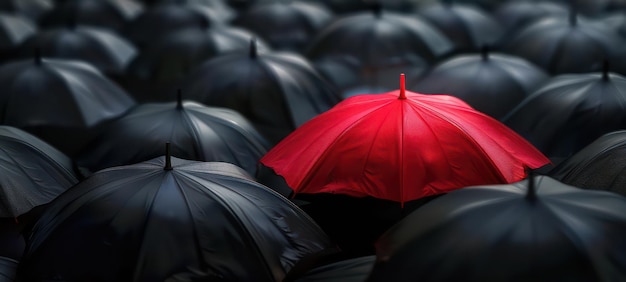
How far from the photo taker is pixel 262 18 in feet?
35.5

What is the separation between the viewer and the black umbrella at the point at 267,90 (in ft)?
23.2

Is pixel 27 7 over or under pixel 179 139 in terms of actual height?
over

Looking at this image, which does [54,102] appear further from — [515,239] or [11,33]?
[515,239]

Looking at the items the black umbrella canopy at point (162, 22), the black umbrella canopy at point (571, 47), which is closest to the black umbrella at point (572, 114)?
Result: the black umbrella canopy at point (571, 47)

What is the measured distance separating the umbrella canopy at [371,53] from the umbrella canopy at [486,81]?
3.79ft

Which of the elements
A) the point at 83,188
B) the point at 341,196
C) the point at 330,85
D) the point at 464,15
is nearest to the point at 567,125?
the point at 341,196

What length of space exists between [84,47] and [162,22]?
1.74m

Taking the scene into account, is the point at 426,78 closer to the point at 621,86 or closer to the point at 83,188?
the point at 621,86

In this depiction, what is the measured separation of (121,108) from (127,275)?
3.58 m

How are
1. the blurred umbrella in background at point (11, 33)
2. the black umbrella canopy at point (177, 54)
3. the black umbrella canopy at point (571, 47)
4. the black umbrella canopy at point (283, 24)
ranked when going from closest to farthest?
the black umbrella canopy at point (571, 47) < the black umbrella canopy at point (177, 54) < the blurred umbrella in background at point (11, 33) < the black umbrella canopy at point (283, 24)

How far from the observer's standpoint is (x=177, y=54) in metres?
9.02

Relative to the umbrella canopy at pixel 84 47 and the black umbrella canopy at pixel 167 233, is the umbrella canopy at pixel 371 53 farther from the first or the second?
the black umbrella canopy at pixel 167 233

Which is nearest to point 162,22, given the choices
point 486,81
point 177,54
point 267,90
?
point 177,54

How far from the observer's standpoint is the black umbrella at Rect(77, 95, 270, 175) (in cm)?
580
